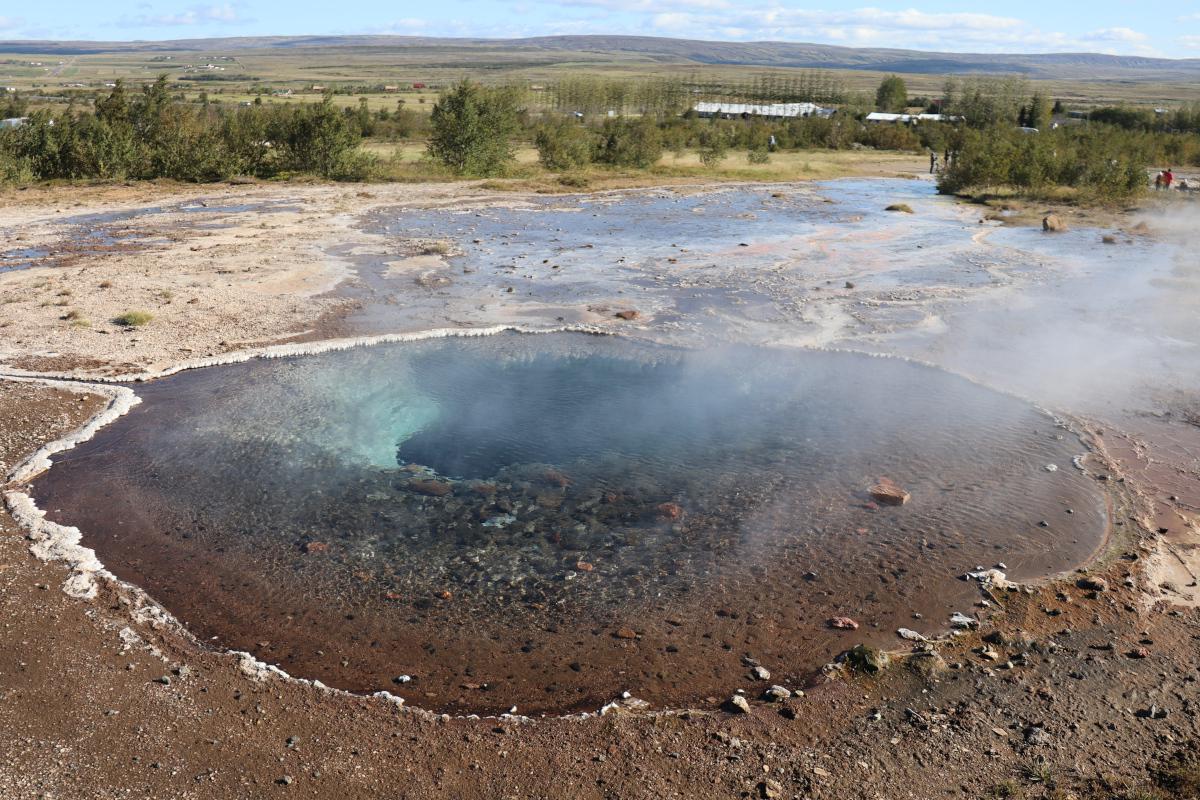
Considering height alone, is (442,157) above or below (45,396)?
above

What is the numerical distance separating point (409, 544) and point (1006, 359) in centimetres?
895

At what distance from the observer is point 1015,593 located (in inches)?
289

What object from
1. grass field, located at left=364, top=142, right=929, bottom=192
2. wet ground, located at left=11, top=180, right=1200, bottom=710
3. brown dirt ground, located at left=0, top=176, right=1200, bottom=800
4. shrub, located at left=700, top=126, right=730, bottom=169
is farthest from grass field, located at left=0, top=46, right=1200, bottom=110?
brown dirt ground, located at left=0, top=176, right=1200, bottom=800

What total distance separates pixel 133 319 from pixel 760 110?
2526 inches

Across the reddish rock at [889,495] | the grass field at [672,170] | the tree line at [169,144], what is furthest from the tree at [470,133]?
the reddish rock at [889,495]

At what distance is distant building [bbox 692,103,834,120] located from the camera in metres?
68.9

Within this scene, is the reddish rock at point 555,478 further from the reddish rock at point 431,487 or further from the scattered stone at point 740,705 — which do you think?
the scattered stone at point 740,705

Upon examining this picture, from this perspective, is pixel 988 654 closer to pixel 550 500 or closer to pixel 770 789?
pixel 770 789

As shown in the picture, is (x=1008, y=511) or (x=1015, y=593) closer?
(x=1015, y=593)

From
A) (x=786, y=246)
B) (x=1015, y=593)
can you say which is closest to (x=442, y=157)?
(x=786, y=246)

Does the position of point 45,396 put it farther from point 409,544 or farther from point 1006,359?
point 1006,359

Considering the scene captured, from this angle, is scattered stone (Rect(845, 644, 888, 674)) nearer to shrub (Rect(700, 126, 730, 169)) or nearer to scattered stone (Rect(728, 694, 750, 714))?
scattered stone (Rect(728, 694, 750, 714))

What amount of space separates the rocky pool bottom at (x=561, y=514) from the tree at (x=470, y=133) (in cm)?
2527

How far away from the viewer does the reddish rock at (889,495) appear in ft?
29.2
